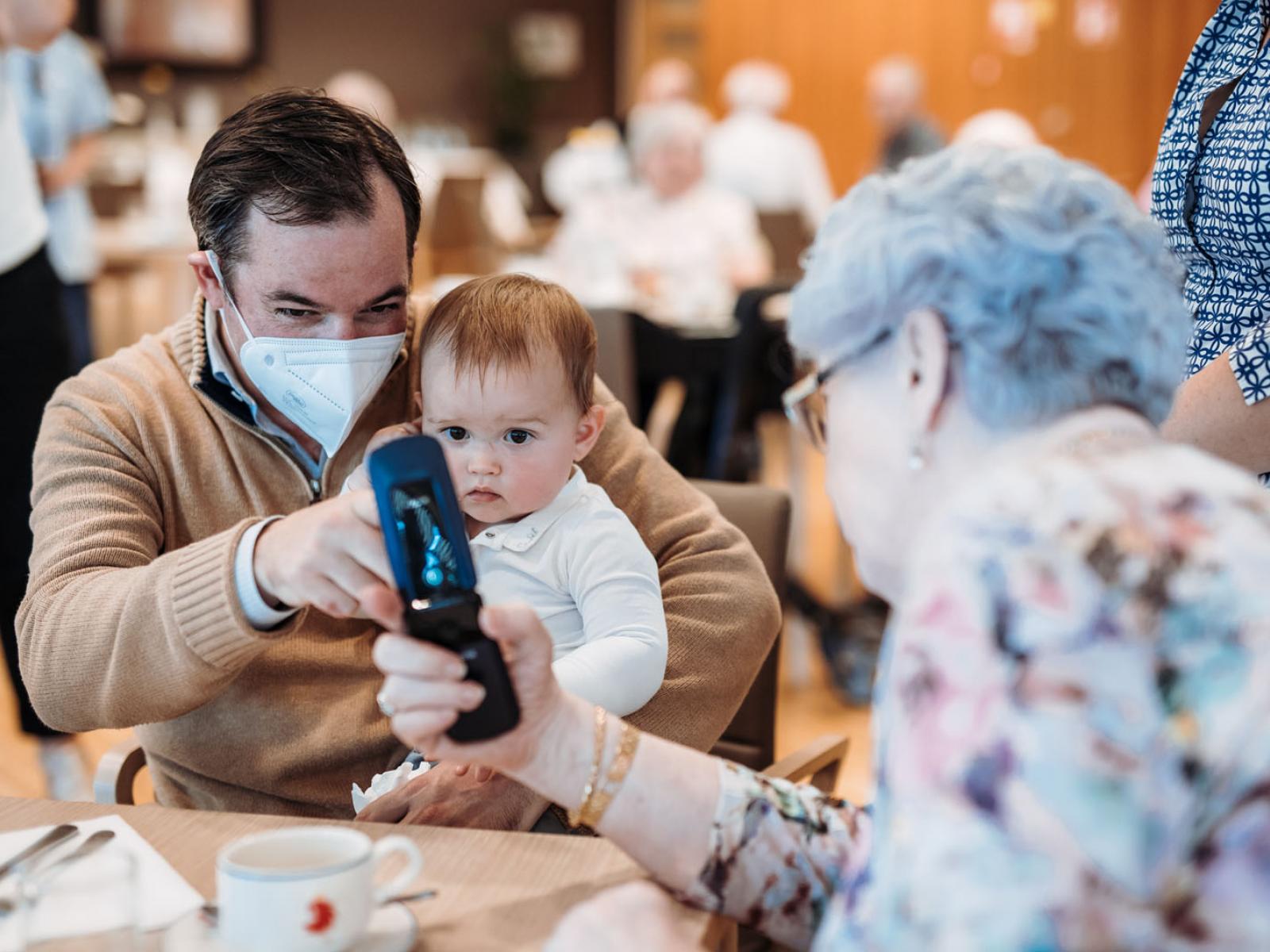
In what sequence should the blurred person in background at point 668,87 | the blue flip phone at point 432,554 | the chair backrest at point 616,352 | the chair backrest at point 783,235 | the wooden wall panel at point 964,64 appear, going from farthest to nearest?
the wooden wall panel at point 964,64
the blurred person in background at point 668,87
the chair backrest at point 783,235
the chair backrest at point 616,352
the blue flip phone at point 432,554

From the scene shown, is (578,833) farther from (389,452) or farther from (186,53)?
(186,53)

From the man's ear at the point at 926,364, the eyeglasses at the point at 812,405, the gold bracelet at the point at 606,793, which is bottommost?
the gold bracelet at the point at 606,793

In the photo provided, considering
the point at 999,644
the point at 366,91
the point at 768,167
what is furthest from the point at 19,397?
the point at 366,91

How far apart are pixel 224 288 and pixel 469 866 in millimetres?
773

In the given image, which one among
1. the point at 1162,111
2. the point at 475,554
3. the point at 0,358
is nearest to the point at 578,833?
the point at 475,554

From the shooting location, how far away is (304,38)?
994 cm

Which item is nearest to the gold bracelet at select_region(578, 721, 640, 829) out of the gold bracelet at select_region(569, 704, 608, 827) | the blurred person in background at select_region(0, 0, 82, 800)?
the gold bracelet at select_region(569, 704, 608, 827)

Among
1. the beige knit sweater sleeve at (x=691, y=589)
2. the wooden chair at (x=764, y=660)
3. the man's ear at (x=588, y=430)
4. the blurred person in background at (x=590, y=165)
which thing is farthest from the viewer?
the blurred person in background at (x=590, y=165)

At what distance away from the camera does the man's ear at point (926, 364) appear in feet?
3.03

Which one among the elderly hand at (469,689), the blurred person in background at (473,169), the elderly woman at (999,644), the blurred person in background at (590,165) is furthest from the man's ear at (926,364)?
the blurred person in background at (590,165)

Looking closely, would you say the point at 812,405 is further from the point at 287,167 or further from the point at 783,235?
the point at 783,235

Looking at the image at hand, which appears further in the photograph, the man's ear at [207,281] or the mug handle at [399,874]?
the man's ear at [207,281]

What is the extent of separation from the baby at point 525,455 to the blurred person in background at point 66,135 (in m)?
2.79

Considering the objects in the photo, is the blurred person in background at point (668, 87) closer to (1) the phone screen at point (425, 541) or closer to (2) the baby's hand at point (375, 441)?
(2) the baby's hand at point (375, 441)
